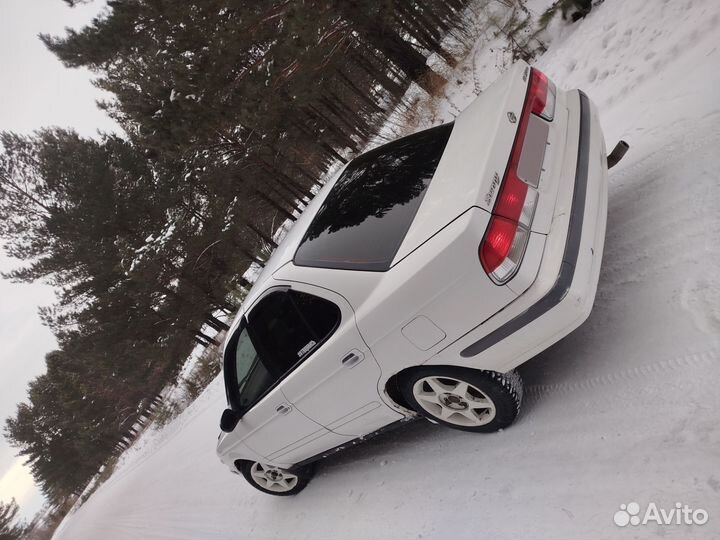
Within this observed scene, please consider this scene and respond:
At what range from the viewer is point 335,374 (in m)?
2.99

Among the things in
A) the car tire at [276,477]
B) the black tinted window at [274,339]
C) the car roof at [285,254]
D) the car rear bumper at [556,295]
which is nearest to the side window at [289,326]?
the black tinted window at [274,339]

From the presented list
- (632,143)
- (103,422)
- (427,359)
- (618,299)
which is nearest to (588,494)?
(427,359)

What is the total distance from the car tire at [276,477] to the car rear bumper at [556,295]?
2383 millimetres

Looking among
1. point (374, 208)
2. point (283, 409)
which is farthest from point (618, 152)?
point (283, 409)

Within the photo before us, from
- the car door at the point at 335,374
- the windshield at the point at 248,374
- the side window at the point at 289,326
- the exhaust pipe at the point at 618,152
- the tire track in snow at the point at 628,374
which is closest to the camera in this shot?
the tire track in snow at the point at 628,374

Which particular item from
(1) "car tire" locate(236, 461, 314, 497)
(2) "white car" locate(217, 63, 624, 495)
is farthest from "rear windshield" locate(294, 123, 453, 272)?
(1) "car tire" locate(236, 461, 314, 497)

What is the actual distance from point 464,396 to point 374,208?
1.38 m

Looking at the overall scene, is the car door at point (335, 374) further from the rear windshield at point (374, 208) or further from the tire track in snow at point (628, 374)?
the tire track in snow at point (628, 374)

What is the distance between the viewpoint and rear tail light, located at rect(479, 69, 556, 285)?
231 cm

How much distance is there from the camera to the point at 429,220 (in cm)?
254

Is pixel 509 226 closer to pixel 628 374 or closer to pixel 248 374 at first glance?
pixel 628 374

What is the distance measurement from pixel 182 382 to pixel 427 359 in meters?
17.0

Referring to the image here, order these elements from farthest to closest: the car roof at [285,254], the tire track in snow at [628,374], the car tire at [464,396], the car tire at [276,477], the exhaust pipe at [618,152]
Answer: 1. the car tire at [276,477]
2. the exhaust pipe at [618,152]
3. the car roof at [285,254]
4. the car tire at [464,396]
5. the tire track in snow at [628,374]

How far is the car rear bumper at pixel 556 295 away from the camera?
2352mm
